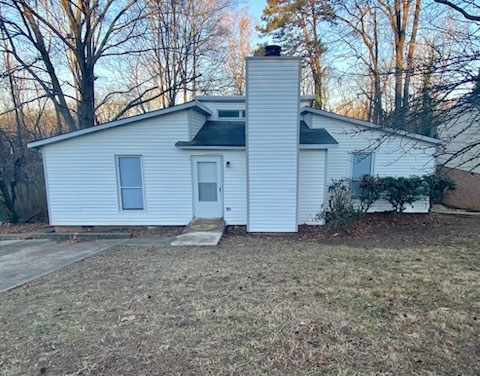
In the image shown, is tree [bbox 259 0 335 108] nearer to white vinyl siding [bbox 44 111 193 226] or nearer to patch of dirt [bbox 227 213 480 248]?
patch of dirt [bbox 227 213 480 248]

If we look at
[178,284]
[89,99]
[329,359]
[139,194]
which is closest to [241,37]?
[89,99]

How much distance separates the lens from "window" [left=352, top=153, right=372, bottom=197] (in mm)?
9625

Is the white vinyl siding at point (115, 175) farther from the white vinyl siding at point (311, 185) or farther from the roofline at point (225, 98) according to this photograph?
the white vinyl siding at point (311, 185)

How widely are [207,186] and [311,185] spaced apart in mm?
3203

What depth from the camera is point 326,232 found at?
7.90 metres

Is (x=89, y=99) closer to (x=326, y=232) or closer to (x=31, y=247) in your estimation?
(x=31, y=247)

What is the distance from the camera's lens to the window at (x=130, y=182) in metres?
8.57

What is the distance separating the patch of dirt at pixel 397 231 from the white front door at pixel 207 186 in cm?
85

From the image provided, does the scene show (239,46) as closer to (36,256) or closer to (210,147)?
(210,147)

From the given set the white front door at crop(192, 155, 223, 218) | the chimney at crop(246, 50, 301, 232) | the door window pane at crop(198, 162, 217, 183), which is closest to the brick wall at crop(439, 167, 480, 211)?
the chimney at crop(246, 50, 301, 232)

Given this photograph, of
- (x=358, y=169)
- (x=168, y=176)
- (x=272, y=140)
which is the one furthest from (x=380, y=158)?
(x=168, y=176)

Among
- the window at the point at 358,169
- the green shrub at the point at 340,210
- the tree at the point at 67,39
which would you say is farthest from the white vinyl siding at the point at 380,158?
the tree at the point at 67,39

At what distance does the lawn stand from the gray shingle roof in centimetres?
388

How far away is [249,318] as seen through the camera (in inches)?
130
